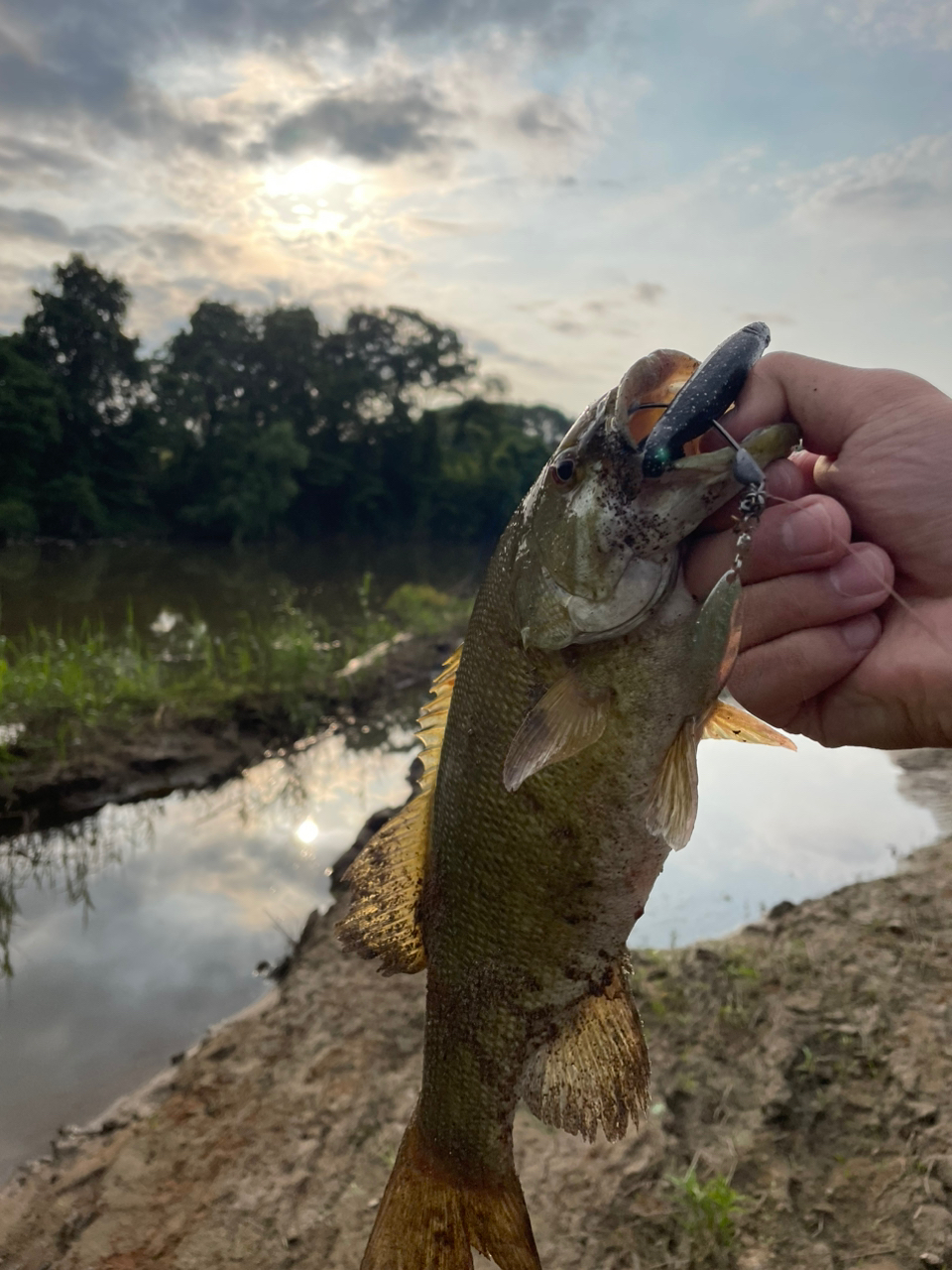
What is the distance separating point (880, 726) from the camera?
7.09 ft

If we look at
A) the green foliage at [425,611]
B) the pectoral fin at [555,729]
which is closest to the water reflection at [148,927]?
the pectoral fin at [555,729]

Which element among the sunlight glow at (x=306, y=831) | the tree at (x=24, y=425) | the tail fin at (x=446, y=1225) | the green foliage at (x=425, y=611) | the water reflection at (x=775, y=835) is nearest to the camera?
the tail fin at (x=446, y=1225)

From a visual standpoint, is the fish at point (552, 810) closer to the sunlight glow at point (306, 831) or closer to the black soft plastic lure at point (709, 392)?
the black soft plastic lure at point (709, 392)

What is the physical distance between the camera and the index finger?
6.10 ft

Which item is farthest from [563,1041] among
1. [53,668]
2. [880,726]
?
[53,668]

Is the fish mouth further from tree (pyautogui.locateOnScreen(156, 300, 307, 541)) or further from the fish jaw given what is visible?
tree (pyautogui.locateOnScreen(156, 300, 307, 541))

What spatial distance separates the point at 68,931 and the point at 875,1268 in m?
5.38

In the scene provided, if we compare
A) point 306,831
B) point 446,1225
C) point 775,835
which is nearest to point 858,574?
point 446,1225

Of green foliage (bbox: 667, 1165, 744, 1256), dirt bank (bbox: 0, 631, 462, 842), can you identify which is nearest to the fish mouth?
green foliage (bbox: 667, 1165, 744, 1256)

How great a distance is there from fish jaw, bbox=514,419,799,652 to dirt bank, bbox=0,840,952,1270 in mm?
2377

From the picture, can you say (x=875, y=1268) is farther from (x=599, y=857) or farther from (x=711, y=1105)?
(x=599, y=857)

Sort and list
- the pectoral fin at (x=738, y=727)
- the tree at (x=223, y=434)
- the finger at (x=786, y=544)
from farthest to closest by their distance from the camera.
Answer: the tree at (x=223, y=434) < the pectoral fin at (x=738, y=727) < the finger at (x=786, y=544)

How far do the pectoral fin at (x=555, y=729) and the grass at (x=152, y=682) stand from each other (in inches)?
268

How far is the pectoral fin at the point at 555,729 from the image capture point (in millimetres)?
1818
